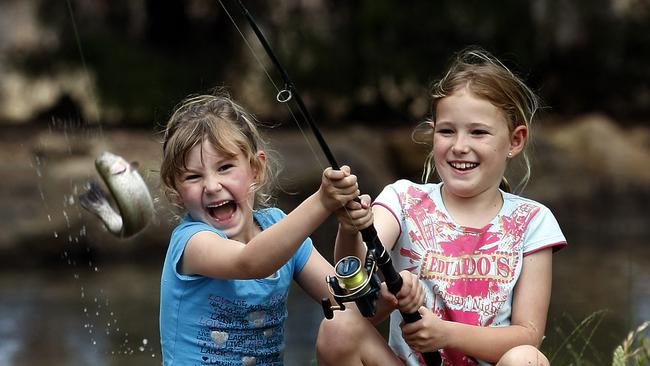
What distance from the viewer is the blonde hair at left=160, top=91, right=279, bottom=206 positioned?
2781 millimetres

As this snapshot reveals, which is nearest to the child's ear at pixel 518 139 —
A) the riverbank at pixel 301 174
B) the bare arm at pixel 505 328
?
the bare arm at pixel 505 328

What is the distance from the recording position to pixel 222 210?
282 cm

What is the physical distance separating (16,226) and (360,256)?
5.40 metres

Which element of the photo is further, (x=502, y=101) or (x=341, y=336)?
(x=502, y=101)

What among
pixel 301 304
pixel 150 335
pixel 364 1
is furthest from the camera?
pixel 364 1

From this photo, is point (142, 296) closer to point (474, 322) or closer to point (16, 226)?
point (16, 226)

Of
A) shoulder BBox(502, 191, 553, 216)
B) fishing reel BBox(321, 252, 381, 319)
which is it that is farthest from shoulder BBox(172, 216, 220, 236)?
shoulder BBox(502, 191, 553, 216)

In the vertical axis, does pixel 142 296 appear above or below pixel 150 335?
below

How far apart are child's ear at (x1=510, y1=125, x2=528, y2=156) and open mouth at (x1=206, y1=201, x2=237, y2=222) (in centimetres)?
67

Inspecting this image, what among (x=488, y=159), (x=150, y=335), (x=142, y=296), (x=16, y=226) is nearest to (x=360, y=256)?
(x=488, y=159)

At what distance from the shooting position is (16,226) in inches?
304

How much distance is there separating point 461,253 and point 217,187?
22.6 inches

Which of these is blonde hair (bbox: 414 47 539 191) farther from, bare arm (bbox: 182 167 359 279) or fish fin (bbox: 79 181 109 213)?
fish fin (bbox: 79 181 109 213)

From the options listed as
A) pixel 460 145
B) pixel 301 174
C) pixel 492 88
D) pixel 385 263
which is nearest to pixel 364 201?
pixel 385 263
